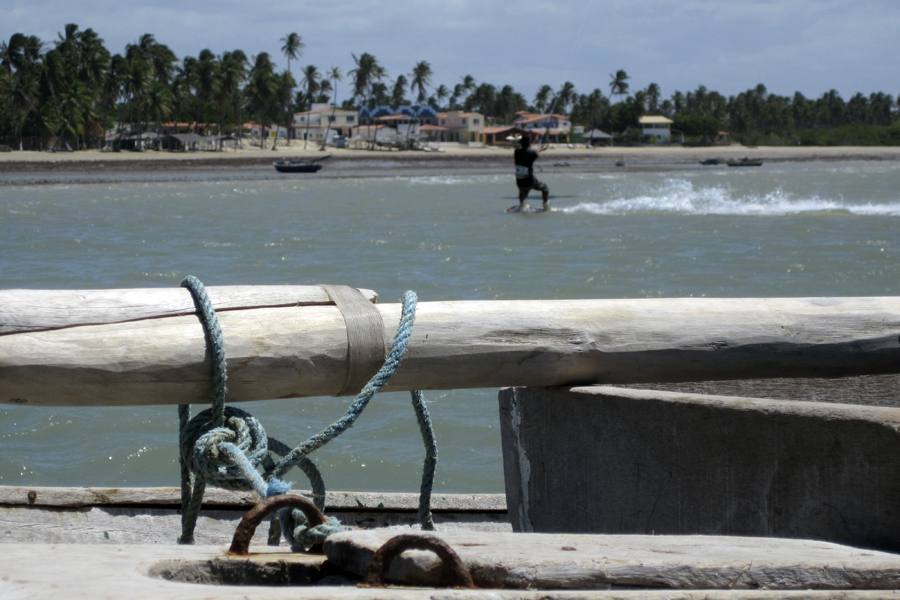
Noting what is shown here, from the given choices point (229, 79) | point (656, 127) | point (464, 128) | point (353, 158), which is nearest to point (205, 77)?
point (229, 79)

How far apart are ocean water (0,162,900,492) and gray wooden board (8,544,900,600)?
3.36 meters

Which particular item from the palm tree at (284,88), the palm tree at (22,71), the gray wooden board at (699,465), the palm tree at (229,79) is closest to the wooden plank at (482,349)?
the gray wooden board at (699,465)

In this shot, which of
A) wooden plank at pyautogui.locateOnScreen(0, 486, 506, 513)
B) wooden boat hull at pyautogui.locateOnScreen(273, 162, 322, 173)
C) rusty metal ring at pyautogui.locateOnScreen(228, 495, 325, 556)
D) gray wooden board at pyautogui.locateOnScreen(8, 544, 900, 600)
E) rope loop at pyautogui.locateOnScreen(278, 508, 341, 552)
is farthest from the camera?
wooden boat hull at pyautogui.locateOnScreen(273, 162, 322, 173)

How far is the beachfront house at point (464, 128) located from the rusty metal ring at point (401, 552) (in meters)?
102

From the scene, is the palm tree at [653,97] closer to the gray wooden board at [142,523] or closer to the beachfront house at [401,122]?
the beachfront house at [401,122]

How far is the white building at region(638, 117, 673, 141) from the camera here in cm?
10838

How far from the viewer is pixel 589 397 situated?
2244 mm

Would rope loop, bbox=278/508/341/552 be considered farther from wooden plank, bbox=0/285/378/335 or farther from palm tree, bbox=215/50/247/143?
palm tree, bbox=215/50/247/143

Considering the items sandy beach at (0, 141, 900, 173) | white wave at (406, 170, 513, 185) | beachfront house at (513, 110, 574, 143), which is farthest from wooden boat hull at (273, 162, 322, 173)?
beachfront house at (513, 110, 574, 143)

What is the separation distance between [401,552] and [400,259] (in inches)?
491

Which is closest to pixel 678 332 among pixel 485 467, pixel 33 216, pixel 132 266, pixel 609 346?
pixel 609 346

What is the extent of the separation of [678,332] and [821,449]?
18.0 inches

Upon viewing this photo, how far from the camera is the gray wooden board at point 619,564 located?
1330 millimetres

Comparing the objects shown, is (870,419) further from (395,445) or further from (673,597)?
(395,445)
